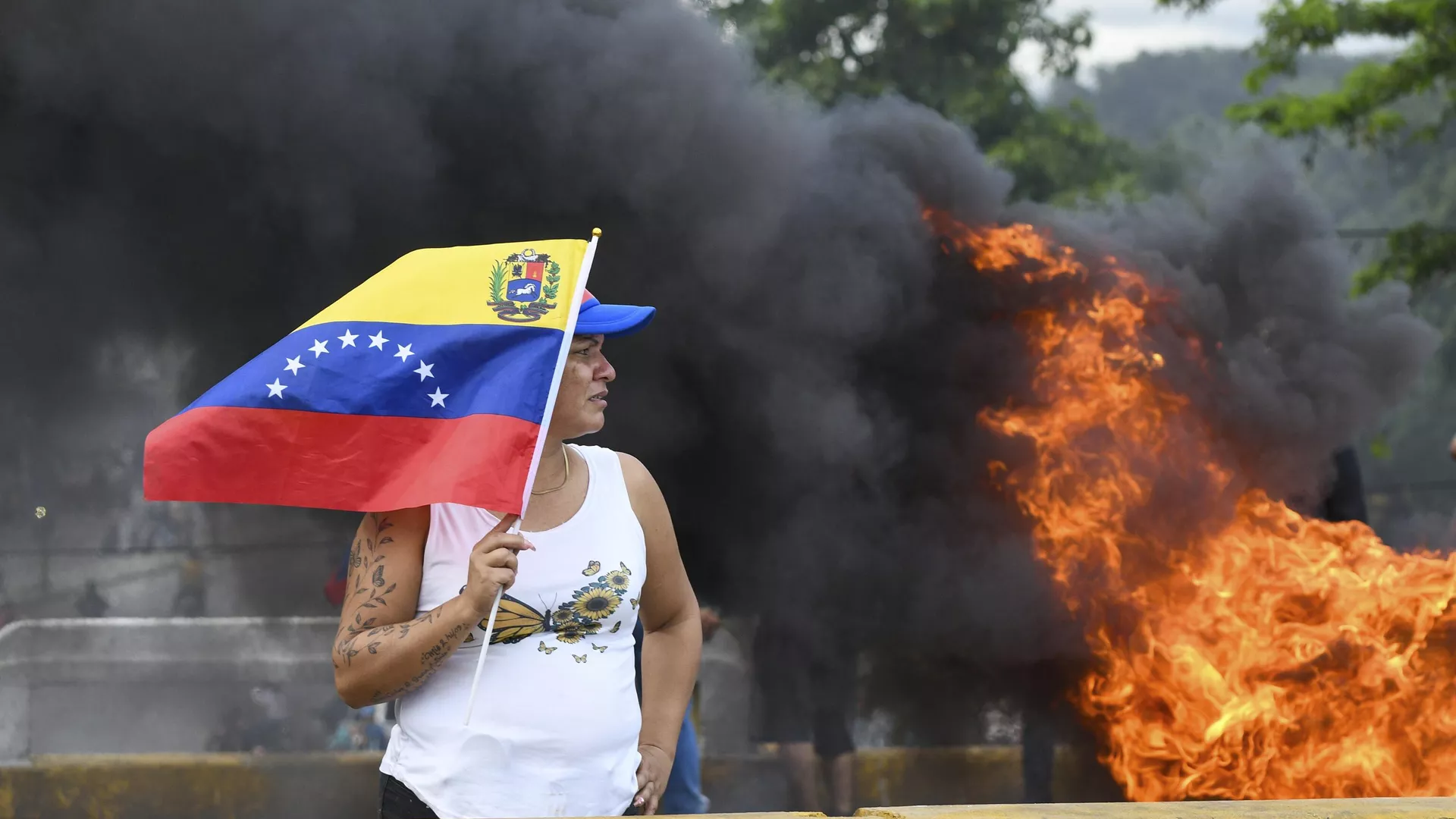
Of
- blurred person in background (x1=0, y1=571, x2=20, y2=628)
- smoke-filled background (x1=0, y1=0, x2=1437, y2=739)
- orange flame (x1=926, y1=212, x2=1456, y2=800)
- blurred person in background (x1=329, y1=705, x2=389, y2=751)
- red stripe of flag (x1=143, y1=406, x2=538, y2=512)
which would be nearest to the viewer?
red stripe of flag (x1=143, y1=406, x2=538, y2=512)

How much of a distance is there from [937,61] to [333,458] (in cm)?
1711

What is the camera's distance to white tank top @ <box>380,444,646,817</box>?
2572 millimetres

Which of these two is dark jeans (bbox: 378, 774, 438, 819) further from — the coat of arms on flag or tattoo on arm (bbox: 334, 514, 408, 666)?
the coat of arms on flag

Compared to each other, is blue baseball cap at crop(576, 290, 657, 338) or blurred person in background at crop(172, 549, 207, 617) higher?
blurred person in background at crop(172, 549, 207, 617)

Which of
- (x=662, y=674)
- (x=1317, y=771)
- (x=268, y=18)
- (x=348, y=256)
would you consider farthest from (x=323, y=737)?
(x=662, y=674)

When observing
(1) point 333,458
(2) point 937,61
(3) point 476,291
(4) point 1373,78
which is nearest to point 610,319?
(3) point 476,291

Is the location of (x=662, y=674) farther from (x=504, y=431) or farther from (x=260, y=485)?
(x=260, y=485)

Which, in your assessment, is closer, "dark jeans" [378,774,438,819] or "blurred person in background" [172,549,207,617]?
"dark jeans" [378,774,438,819]

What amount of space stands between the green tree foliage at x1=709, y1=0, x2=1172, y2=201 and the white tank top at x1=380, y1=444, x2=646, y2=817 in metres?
15.6

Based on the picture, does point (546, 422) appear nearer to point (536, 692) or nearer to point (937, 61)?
point (536, 692)

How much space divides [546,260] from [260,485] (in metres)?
0.71

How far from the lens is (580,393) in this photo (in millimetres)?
2855

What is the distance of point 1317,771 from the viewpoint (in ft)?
20.3

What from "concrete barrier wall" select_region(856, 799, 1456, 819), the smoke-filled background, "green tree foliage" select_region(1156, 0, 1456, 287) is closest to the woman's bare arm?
"concrete barrier wall" select_region(856, 799, 1456, 819)
